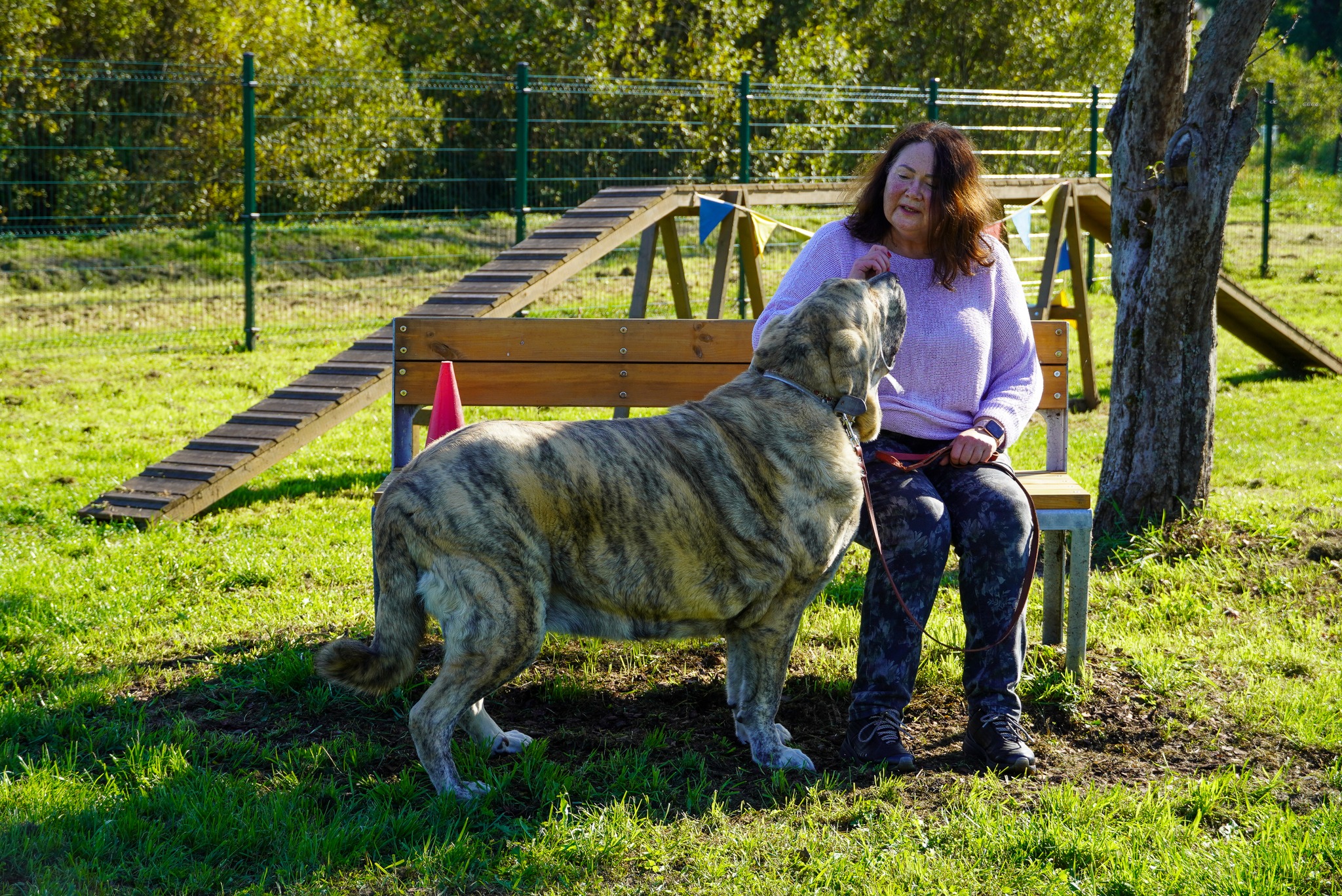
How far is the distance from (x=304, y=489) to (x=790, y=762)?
436 centimetres

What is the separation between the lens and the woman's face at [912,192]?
4.15m

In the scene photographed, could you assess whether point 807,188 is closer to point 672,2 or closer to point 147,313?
point 147,313

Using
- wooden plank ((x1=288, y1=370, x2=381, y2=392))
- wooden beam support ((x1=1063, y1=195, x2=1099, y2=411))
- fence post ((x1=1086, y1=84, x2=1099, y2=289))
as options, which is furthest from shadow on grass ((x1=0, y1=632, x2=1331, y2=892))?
fence post ((x1=1086, y1=84, x2=1099, y2=289))

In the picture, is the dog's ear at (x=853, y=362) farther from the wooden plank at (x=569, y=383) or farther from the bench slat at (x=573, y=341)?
the wooden plank at (x=569, y=383)

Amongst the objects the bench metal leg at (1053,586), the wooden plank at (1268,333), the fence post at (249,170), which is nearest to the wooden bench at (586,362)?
the bench metal leg at (1053,586)

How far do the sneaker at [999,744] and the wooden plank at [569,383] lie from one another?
1845 mm

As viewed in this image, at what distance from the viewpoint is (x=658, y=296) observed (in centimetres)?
1377

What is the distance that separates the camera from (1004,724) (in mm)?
3744

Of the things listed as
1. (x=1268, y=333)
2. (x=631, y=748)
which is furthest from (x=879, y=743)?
(x=1268, y=333)

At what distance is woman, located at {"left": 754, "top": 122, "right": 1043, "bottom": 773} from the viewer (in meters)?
3.79

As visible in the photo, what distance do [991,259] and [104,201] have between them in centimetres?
1104

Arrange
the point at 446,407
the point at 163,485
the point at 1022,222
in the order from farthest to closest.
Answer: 1. the point at 1022,222
2. the point at 163,485
3. the point at 446,407

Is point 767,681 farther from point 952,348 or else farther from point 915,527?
point 952,348

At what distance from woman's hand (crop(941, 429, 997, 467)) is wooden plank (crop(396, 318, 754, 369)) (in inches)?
46.6
